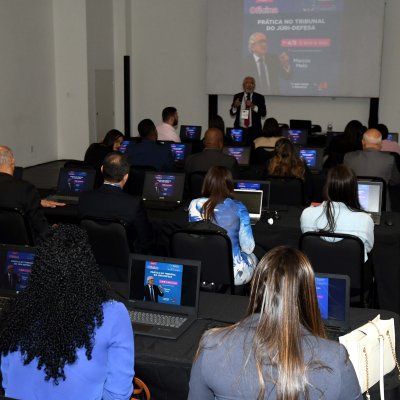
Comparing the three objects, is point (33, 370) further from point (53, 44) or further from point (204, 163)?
point (53, 44)

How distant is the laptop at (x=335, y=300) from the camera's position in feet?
9.07

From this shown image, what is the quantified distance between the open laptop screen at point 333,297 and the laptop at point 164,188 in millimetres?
2870

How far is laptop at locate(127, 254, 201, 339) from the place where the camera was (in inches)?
115

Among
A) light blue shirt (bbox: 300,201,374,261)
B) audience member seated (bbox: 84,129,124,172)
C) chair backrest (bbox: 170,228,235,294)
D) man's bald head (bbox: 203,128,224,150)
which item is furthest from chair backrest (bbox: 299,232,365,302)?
audience member seated (bbox: 84,129,124,172)

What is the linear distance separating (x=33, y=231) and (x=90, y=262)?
2934 mm

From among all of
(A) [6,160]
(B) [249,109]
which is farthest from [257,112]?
(A) [6,160]

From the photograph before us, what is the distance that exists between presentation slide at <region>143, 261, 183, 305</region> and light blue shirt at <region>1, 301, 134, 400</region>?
883 millimetres

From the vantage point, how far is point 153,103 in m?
13.3

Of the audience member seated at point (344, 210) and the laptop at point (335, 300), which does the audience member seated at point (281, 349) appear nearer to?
the laptop at point (335, 300)

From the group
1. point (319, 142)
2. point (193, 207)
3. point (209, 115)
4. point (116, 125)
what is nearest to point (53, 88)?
point (116, 125)

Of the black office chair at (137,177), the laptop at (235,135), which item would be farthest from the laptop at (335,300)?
the laptop at (235,135)

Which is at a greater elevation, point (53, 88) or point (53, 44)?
point (53, 44)

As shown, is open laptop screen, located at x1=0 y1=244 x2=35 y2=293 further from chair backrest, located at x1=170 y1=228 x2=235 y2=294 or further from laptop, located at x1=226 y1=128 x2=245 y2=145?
laptop, located at x1=226 y1=128 x2=245 y2=145

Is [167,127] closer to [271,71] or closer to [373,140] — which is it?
[373,140]
